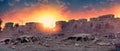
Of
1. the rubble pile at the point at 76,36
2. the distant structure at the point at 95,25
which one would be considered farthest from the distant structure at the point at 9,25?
the distant structure at the point at 95,25

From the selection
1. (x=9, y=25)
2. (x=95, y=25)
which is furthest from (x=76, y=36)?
(x=9, y=25)

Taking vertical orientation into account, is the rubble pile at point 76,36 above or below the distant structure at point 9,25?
below

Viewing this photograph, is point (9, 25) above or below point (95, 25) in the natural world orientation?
above

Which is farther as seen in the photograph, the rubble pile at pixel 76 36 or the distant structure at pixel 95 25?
the distant structure at pixel 95 25

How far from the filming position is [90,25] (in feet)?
138

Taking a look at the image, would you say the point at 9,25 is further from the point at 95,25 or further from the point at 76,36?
the point at 95,25

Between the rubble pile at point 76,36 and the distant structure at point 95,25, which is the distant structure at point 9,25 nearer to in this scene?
the rubble pile at point 76,36

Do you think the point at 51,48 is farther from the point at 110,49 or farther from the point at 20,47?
the point at 110,49

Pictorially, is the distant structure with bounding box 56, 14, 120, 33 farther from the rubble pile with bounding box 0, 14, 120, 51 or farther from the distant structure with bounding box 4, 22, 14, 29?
the distant structure with bounding box 4, 22, 14, 29

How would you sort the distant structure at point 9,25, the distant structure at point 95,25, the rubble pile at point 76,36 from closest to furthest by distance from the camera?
the rubble pile at point 76,36 < the distant structure at point 95,25 < the distant structure at point 9,25

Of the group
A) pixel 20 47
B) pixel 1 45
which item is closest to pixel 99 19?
pixel 20 47

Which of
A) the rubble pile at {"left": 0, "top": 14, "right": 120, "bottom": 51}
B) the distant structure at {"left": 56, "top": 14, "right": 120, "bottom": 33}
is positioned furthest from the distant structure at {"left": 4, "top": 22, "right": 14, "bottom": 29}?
the distant structure at {"left": 56, "top": 14, "right": 120, "bottom": 33}

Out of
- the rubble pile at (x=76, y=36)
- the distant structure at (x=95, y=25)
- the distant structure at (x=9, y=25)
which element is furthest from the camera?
the distant structure at (x=9, y=25)

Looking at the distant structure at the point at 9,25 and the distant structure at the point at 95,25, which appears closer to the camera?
the distant structure at the point at 95,25
